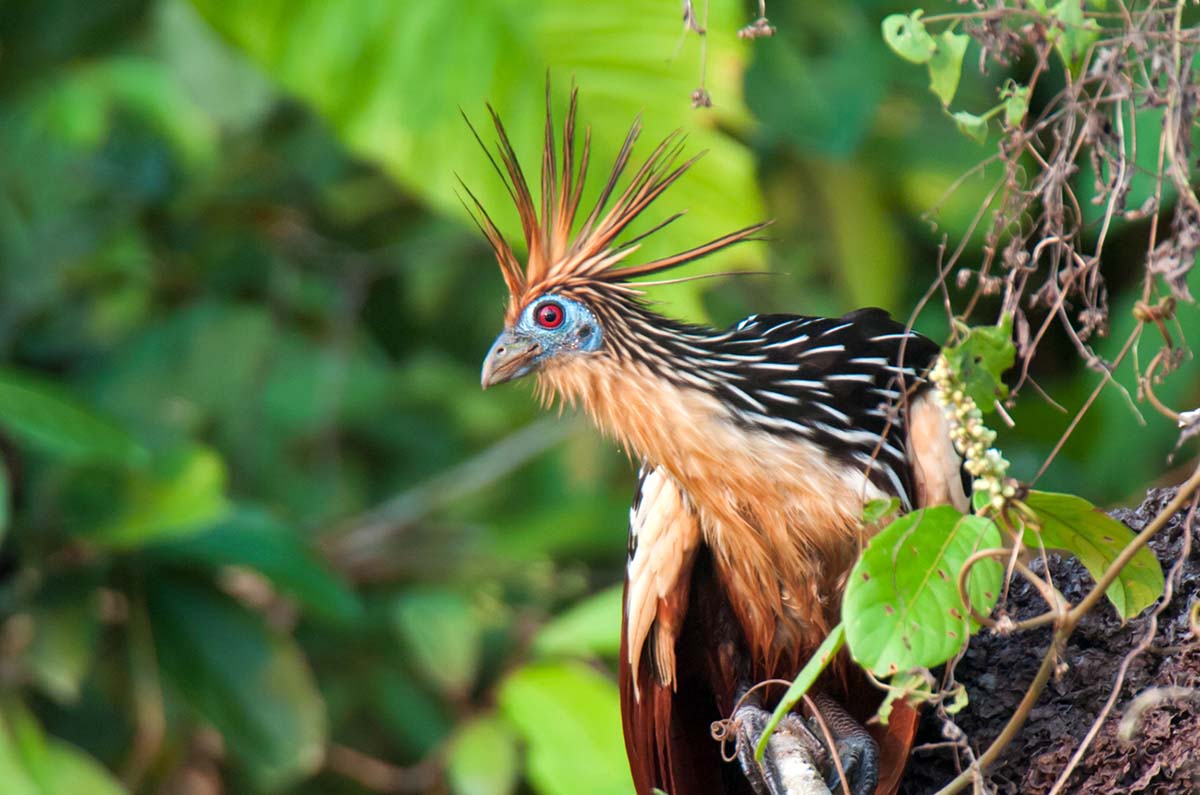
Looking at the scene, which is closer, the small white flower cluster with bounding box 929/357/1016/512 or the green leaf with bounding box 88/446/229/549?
the small white flower cluster with bounding box 929/357/1016/512

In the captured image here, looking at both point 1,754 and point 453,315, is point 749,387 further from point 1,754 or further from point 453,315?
point 453,315

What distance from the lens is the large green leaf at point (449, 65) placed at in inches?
137

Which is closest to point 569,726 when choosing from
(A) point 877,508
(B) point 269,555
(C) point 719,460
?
(B) point 269,555

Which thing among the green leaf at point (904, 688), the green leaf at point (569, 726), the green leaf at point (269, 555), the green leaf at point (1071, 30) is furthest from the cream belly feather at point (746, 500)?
the green leaf at point (269, 555)

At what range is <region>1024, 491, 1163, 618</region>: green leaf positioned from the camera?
5.67 feet

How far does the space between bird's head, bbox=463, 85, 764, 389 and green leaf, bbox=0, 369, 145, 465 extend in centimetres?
115

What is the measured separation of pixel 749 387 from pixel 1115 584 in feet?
2.26

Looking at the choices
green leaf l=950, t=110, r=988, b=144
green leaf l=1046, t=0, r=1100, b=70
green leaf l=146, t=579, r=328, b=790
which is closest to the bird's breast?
green leaf l=950, t=110, r=988, b=144

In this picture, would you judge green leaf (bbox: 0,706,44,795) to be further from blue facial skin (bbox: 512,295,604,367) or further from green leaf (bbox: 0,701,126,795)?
blue facial skin (bbox: 512,295,604,367)

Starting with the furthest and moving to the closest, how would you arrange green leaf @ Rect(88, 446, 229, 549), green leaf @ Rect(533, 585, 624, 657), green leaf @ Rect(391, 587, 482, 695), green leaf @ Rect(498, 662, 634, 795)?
1. green leaf @ Rect(391, 587, 482, 695)
2. green leaf @ Rect(88, 446, 229, 549)
3. green leaf @ Rect(533, 585, 624, 657)
4. green leaf @ Rect(498, 662, 634, 795)

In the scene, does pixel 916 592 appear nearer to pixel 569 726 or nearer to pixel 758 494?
pixel 758 494

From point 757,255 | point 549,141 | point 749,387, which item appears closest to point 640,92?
point 757,255

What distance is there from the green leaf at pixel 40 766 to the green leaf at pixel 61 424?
3.15 ft

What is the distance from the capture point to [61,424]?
3.24 meters
